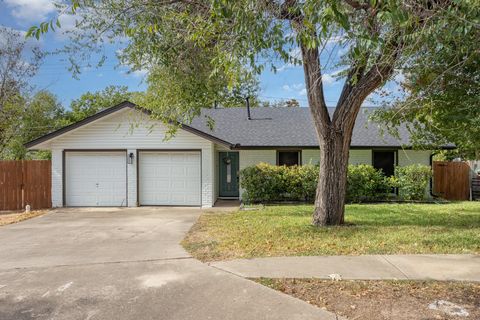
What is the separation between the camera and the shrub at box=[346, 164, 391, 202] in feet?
48.4

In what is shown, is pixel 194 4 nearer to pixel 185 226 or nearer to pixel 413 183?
pixel 185 226

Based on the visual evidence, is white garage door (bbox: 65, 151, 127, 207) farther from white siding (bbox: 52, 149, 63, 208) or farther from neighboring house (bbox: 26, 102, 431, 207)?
white siding (bbox: 52, 149, 63, 208)

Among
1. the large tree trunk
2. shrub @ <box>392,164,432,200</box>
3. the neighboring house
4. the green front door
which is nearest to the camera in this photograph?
the large tree trunk

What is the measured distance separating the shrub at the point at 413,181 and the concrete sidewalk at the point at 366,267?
30.0 feet

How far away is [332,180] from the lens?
8.96 meters

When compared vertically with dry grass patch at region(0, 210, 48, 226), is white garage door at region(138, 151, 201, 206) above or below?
above

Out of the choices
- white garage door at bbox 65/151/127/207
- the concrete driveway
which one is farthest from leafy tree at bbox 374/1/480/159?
white garage door at bbox 65/151/127/207

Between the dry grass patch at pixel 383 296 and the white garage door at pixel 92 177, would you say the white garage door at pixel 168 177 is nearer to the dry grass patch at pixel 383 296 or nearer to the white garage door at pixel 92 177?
the white garage door at pixel 92 177

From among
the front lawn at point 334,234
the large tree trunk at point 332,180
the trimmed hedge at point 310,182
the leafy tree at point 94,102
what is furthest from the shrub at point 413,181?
the leafy tree at point 94,102

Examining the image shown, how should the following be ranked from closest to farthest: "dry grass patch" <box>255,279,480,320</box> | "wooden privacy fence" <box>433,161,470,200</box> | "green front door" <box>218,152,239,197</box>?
1. "dry grass patch" <box>255,279,480,320</box>
2. "wooden privacy fence" <box>433,161,470,200</box>
3. "green front door" <box>218,152,239,197</box>

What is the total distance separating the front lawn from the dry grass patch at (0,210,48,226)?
5531 millimetres

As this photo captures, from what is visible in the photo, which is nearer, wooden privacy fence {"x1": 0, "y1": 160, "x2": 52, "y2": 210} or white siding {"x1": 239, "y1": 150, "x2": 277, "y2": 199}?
wooden privacy fence {"x1": 0, "y1": 160, "x2": 52, "y2": 210}

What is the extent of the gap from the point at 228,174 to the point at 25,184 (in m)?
7.93

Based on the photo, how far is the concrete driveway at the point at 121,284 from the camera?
14.3 feet
